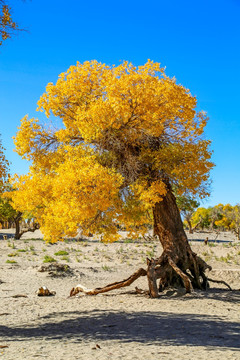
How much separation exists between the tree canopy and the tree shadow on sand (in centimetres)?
255

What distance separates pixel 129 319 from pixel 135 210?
3.38 m

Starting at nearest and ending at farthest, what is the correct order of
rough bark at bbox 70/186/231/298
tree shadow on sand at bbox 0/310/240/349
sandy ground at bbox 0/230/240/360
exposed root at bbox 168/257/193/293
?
sandy ground at bbox 0/230/240/360
tree shadow on sand at bbox 0/310/240/349
exposed root at bbox 168/257/193/293
rough bark at bbox 70/186/231/298

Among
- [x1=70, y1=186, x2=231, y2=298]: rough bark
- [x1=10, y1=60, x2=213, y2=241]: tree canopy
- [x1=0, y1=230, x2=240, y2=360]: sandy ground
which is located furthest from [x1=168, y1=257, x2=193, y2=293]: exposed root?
[x1=10, y1=60, x2=213, y2=241]: tree canopy

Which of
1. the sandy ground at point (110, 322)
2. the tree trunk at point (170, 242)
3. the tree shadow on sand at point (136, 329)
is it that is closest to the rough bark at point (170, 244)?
the tree trunk at point (170, 242)

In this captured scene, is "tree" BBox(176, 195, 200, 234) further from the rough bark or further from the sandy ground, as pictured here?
the sandy ground

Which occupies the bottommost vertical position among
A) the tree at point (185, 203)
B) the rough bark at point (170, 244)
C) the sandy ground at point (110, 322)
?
the sandy ground at point (110, 322)

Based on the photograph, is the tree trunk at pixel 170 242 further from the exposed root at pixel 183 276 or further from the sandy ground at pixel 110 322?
the sandy ground at pixel 110 322

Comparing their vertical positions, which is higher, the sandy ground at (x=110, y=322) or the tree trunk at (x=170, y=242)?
the tree trunk at (x=170, y=242)

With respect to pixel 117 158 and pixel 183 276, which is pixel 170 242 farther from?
pixel 117 158

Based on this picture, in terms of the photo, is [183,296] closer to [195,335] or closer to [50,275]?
[195,335]

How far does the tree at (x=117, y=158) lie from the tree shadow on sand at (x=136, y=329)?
8.22ft

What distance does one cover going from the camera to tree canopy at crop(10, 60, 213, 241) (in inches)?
386

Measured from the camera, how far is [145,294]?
12.4 meters

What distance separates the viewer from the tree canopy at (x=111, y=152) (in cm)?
981
